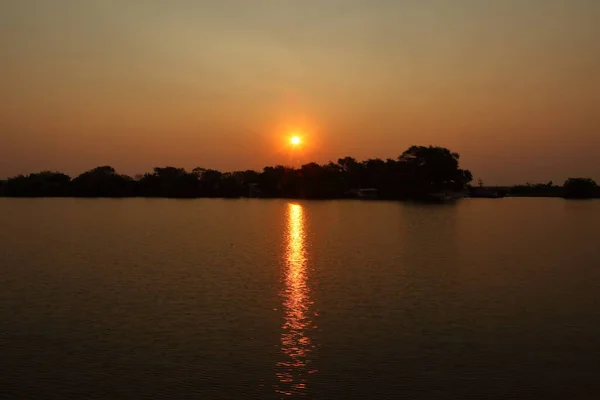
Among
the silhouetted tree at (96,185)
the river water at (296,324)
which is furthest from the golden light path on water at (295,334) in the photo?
the silhouetted tree at (96,185)

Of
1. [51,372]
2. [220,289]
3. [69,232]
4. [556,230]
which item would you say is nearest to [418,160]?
[556,230]

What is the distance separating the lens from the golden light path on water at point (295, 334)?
16.0m

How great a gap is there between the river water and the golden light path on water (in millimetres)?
80

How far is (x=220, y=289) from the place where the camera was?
28.9 m

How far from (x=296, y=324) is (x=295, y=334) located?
1.44 metres

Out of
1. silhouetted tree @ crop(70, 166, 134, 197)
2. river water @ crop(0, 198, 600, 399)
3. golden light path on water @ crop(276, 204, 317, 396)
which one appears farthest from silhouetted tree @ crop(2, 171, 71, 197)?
golden light path on water @ crop(276, 204, 317, 396)

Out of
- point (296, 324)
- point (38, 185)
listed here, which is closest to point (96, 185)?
point (38, 185)

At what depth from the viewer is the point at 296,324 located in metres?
22.4

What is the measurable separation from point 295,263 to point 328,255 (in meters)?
5.41

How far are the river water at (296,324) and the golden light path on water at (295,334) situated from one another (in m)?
0.08

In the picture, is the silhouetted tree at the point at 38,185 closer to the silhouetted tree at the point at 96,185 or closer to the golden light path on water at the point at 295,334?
the silhouetted tree at the point at 96,185

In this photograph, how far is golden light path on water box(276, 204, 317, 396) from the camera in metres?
16.0

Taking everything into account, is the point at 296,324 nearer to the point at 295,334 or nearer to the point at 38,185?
the point at 295,334

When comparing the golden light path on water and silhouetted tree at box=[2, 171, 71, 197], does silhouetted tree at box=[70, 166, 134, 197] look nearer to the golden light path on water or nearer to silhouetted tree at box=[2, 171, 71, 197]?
silhouetted tree at box=[2, 171, 71, 197]
